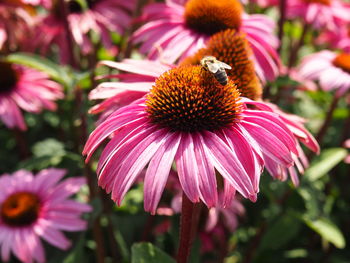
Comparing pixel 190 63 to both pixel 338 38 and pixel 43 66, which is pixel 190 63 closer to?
pixel 43 66

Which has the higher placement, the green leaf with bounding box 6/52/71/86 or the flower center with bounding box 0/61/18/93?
the green leaf with bounding box 6/52/71/86

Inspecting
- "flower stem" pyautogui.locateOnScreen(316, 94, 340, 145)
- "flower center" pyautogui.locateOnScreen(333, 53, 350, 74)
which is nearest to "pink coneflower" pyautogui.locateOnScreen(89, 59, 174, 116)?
"flower stem" pyautogui.locateOnScreen(316, 94, 340, 145)

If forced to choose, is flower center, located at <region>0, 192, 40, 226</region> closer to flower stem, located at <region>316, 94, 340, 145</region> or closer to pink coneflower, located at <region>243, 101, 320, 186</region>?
pink coneflower, located at <region>243, 101, 320, 186</region>

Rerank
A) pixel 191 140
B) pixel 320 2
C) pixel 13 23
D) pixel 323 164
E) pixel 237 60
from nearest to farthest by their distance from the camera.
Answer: pixel 191 140 < pixel 237 60 < pixel 323 164 < pixel 13 23 < pixel 320 2

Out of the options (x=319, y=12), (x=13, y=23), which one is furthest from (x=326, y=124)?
(x=13, y=23)

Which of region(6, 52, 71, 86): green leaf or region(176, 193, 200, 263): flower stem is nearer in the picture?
region(176, 193, 200, 263): flower stem

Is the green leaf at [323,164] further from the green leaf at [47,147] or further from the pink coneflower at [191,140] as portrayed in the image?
the green leaf at [47,147]
